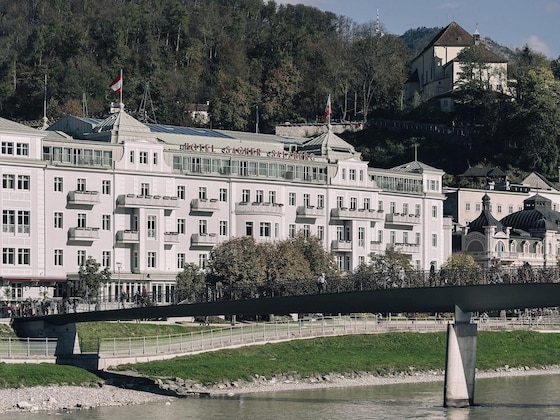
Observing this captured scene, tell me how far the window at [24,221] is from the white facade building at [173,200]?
7 centimetres

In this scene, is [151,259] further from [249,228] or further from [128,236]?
[249,228]

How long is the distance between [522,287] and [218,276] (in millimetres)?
49977

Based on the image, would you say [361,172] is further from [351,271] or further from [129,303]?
[129,303]

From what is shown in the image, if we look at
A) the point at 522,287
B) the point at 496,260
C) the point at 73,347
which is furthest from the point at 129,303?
the point at 496,260

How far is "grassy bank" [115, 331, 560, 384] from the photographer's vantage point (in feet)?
341

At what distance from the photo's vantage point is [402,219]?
160m

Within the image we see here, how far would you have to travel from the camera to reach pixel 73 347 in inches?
4156

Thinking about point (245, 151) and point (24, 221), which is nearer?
point (24, 221)

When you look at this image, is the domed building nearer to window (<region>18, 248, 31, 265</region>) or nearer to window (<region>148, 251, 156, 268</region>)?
window (<region>148, 251, 156, 268</region>)

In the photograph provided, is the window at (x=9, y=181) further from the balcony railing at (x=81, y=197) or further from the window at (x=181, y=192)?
the window at (x=181, y=192)

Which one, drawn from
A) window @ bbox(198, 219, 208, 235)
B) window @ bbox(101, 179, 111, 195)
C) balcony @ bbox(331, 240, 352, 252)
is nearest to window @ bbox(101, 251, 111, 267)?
window @ bbox(101, 179, 111, 195)

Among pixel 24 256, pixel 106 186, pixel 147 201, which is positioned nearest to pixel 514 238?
A: pixel 147 201

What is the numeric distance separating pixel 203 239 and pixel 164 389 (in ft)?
154

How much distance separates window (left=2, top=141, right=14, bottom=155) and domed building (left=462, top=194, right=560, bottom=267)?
5491 centimetres
